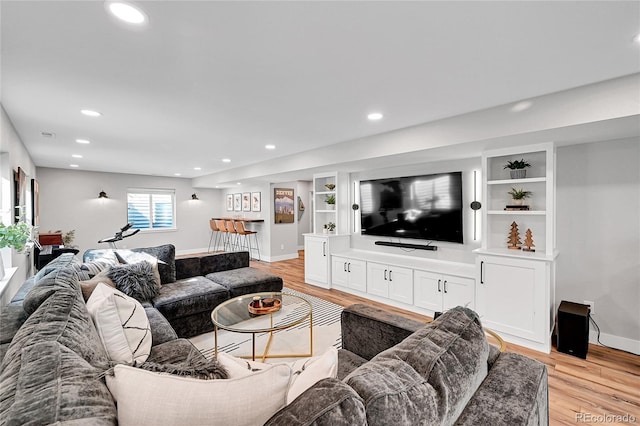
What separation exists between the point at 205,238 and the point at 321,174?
18.6 feet

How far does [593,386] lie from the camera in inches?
88.6

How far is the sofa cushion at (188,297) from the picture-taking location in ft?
9.62

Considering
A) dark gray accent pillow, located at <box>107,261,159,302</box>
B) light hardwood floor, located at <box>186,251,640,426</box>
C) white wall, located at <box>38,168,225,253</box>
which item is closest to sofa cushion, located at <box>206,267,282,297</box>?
dark gray accent pillow, located at <box>107,261,159,302</box>

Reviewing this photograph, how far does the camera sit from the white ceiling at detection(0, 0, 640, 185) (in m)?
1.42

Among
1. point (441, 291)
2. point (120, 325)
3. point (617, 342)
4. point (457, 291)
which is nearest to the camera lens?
point (120, 325)

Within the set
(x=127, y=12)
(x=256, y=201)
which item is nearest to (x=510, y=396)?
(x=127, y=12)

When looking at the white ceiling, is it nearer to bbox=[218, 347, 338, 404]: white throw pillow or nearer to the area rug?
bbox=[218, 347, 338, 404]: white throw pillow

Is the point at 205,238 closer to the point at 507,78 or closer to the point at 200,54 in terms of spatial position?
the point at 200,54

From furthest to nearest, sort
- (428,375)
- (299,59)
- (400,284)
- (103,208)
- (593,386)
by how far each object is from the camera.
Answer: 1. (103,208)
2. (400,284)
3. (593,386)
4. (299,59)
5. (428,375)

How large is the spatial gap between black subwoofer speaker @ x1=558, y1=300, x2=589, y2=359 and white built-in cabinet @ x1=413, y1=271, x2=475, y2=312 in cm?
79

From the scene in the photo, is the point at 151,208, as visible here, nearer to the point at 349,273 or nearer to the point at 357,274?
the point at 349,273

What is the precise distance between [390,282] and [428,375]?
327 centimetres

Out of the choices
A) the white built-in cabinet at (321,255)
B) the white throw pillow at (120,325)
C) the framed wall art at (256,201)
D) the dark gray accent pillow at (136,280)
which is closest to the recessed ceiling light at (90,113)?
the dark gray accent pillow at (136,280)

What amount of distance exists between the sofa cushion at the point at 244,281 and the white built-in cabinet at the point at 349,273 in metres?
1.23
